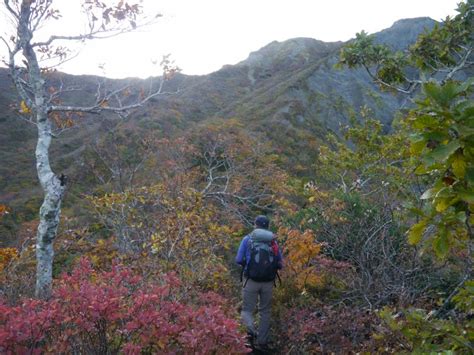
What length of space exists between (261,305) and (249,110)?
21231 millimetres

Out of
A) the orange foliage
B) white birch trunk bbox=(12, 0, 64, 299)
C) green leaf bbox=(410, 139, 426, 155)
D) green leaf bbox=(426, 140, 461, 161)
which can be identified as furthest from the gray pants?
green leaf bbox=(426, 140, 461, 161)

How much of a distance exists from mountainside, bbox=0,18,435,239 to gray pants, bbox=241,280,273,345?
38.7 feet

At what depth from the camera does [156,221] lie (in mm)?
7512

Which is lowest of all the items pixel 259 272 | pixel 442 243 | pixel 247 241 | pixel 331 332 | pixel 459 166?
pixel 331 332

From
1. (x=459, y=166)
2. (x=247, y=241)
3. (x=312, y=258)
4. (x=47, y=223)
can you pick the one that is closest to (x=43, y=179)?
(x=47, y=223)

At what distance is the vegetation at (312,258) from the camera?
2.21 m

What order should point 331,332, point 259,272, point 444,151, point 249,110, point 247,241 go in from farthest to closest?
point 249,110 → point 247,241 → point 259,272 → point 331,332 → point 444,151

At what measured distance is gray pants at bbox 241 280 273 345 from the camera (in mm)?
5590

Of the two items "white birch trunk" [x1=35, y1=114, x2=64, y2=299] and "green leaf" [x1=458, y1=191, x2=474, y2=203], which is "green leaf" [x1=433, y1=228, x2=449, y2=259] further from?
"white birch trunk" [x1=35, y1=114, x2=64, y2=299]

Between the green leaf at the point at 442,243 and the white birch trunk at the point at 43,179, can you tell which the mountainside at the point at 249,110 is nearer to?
the white birch trunk at the point at 43,179

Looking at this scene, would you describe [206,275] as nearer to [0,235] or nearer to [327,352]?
[327,352]

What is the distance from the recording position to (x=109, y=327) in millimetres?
3684

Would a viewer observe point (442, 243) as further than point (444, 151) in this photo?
Yes

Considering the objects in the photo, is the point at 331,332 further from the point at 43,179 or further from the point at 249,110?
the point at 249,110
